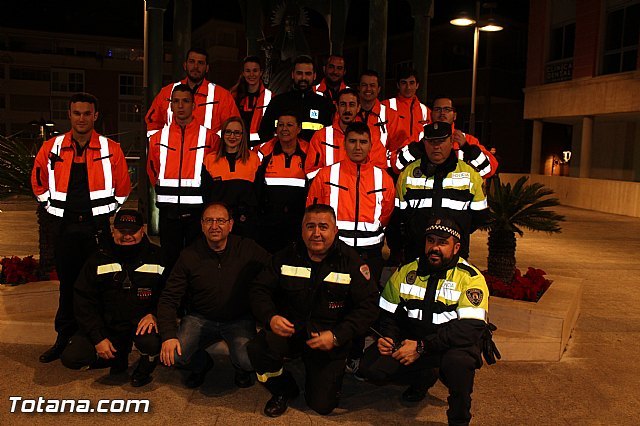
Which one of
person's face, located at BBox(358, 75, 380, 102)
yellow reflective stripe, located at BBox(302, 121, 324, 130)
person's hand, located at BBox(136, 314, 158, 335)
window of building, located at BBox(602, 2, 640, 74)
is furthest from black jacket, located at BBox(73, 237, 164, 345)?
window of building, located at BBox(602, 2, 640, 74)

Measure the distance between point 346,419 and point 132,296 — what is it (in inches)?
74.1

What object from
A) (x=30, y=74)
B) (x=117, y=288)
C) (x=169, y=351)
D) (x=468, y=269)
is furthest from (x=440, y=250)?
(x=30, y=74)

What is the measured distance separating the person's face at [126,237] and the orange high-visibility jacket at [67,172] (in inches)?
21.9

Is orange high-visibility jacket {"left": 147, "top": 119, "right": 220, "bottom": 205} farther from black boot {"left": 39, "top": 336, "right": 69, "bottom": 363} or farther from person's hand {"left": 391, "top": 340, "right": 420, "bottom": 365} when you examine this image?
person's hand {"left": 391, "top": 340, "right": 420, "bottom": 365}

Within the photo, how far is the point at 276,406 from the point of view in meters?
4.20

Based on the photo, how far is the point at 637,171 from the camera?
75.7 ft

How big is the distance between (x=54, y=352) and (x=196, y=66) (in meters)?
2.98

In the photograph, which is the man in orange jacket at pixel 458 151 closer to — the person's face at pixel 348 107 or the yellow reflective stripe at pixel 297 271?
the person's face at pixel 348 107

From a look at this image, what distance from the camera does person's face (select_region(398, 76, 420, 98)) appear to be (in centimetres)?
677

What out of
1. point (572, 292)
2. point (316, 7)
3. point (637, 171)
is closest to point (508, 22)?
point (637, 171)

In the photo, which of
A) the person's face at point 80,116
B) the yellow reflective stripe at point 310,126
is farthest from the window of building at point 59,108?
the person's face at point 80,116

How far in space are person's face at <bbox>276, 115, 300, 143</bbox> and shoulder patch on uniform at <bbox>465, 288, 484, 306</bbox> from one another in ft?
7.00

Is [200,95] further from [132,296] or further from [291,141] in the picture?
[132,296]
